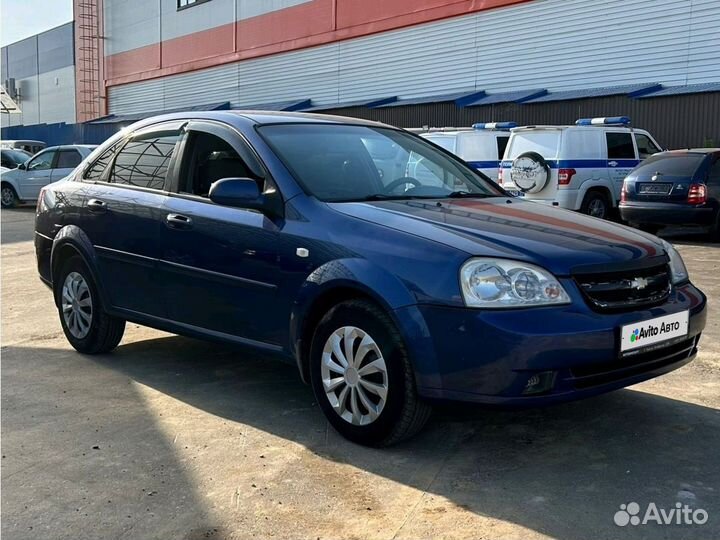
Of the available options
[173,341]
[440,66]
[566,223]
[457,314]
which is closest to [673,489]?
[457,314]

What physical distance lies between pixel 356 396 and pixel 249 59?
89.0 ft

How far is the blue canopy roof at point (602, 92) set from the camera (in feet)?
55.2

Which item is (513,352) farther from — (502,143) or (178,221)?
(502,143)

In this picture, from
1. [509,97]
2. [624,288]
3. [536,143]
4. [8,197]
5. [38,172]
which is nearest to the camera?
[624,288]

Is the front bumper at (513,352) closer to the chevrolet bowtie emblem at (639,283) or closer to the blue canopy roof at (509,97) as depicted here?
the chevrolet bowtie emblem at (639,283)

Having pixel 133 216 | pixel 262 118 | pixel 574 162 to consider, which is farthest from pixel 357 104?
pixel 262 118

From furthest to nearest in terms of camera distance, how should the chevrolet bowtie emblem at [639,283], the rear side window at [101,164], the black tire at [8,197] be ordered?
the black tire at [8,197] < the rear side window at [101,164] < the chevrolet bowtie emblem at [639,283]

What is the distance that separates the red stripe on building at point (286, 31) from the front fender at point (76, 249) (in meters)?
16.8

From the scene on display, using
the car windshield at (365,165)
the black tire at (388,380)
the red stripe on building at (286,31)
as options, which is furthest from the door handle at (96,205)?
the red stripe on building at (286,31)

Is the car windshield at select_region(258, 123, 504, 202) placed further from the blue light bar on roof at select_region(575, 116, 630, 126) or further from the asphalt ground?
the blue light bar on roof at select_region(575, 116, 630, 126)

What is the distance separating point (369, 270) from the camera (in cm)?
349

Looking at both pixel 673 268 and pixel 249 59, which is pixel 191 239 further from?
pixel 249 59

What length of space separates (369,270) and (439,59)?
64.2 feet

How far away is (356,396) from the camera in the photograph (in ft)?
11.9
